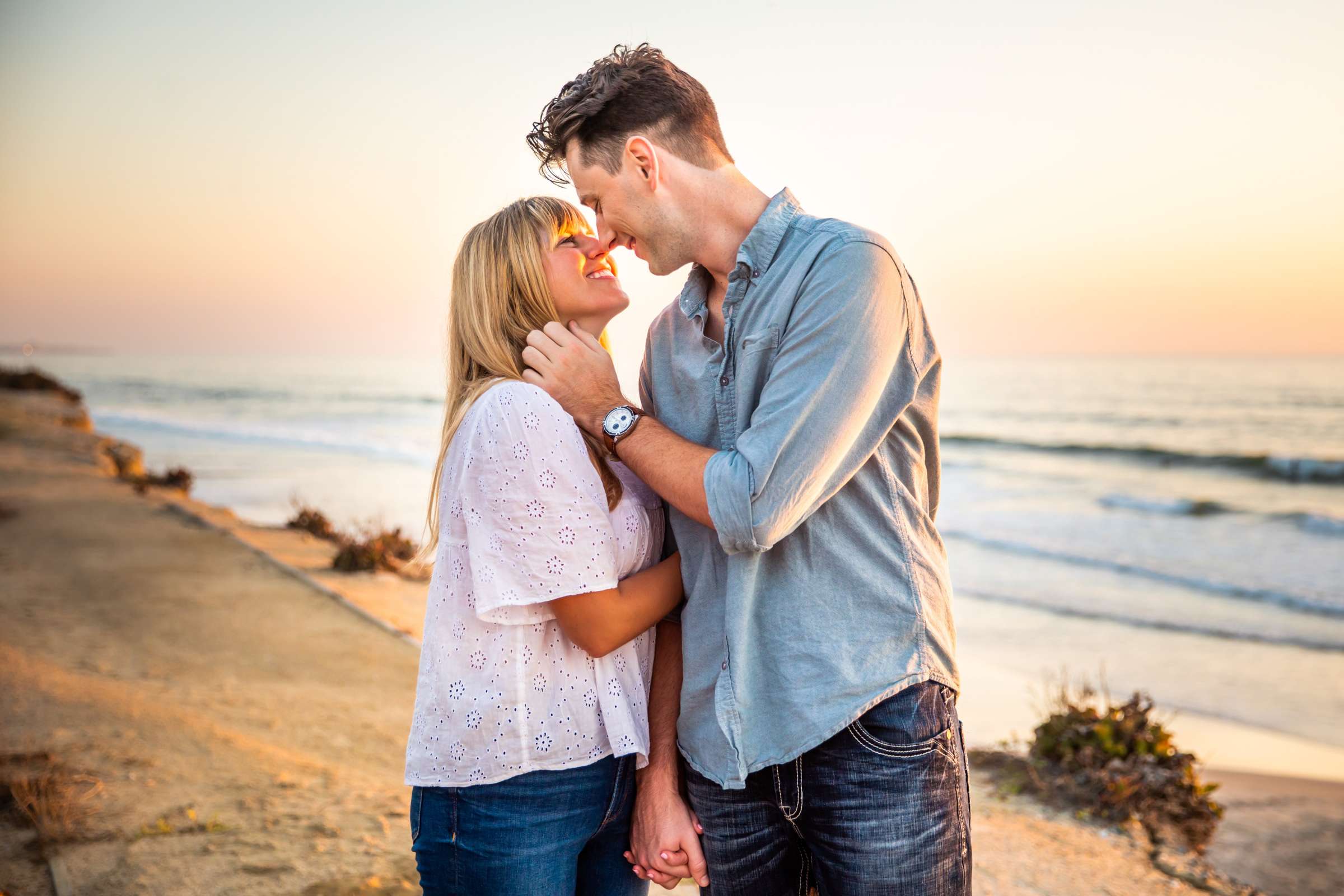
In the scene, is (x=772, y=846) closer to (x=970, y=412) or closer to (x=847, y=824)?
(x=847, y=824)

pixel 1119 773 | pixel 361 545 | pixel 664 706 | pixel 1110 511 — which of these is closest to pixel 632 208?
pixel 664 706

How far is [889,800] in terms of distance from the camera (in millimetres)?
1786

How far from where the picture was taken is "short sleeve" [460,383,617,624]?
194 cm

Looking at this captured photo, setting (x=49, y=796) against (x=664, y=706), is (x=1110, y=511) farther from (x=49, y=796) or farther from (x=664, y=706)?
(x=664, y=706)

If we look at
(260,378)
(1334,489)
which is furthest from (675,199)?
(260,378)

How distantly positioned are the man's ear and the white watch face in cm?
47

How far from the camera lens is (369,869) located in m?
3.74

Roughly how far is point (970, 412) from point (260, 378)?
131 ft

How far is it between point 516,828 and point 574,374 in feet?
3.10

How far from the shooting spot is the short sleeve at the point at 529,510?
1943 millimetres

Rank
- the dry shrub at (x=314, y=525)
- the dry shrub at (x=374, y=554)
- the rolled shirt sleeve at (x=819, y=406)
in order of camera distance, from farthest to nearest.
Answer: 1. the dry shrub at (x=314, y=525)
2. the dry shrub at (x=374, y=554)
3. the rolled shirt sleeve at (x=819, y=406)

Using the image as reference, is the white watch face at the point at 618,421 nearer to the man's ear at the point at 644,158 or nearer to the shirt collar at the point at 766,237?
the shirt collar at the point at 766,237

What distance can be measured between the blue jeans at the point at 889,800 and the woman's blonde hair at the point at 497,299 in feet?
2.40

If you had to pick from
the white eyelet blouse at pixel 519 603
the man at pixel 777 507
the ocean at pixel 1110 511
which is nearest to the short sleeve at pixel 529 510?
the white eyelet blouse at pixel 519 603
